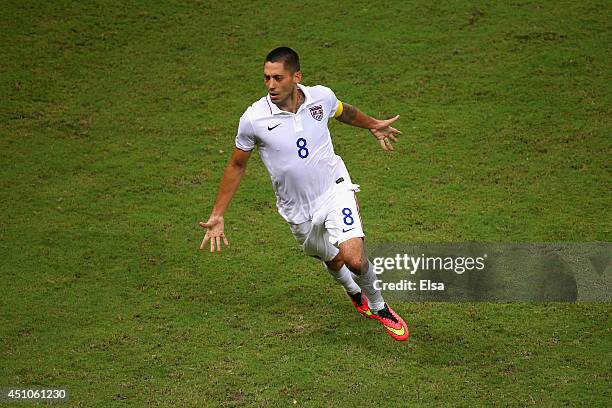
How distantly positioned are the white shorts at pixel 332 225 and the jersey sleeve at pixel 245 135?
736 millimetres

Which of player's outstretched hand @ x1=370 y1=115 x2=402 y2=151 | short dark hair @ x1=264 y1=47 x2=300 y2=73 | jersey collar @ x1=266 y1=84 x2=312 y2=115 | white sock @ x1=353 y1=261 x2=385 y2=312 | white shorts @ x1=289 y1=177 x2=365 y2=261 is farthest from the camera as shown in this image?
player's outstretched hand @ x1=370 y1=115 x2=402 y2=151

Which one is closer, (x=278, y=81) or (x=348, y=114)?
(x=278, y=81)

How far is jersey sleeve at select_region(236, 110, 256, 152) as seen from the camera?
688 cm

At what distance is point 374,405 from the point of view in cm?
656

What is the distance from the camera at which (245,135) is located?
6.91 metres

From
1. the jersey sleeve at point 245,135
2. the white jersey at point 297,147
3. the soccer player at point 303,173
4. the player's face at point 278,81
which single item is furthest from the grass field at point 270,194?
the player's face at point 278,81

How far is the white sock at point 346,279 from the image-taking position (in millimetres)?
7453

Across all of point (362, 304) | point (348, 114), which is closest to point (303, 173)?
point (348, 114)

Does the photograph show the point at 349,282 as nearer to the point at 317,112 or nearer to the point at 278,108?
the point at 317,112

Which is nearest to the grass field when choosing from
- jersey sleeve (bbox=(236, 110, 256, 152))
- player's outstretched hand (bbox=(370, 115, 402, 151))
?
player's outstretched hand (bbox=(370, 115, 402, 151))

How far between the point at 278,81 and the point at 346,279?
174 cm

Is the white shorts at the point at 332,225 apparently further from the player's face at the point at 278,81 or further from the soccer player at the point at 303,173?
the player's face at the point at 278,81

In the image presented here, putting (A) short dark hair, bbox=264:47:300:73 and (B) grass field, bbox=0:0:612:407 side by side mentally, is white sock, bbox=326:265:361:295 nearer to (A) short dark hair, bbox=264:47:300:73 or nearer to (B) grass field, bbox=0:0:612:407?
(B) grass field, bbox=0:0:612:407

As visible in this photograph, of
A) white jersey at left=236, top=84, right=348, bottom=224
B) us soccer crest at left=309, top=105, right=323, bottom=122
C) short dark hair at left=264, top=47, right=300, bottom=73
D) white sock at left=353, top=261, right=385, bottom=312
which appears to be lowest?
white sock at left=353, top=261, right=385, bottom=312
